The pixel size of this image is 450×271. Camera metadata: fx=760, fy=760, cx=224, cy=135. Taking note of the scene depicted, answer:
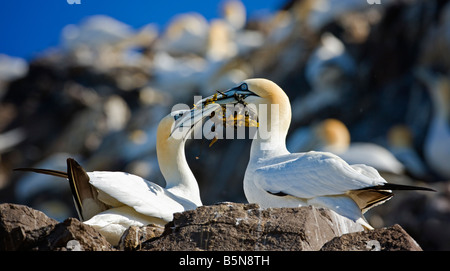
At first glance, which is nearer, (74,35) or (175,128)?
(175,128)

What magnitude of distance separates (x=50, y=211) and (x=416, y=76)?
955 centimetres

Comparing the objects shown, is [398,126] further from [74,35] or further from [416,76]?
[74,35]

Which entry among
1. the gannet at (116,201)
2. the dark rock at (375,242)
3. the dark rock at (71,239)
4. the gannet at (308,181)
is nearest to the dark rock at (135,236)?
the dark rock at (71,239)

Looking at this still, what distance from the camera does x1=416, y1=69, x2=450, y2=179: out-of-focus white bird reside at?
45.9 feet

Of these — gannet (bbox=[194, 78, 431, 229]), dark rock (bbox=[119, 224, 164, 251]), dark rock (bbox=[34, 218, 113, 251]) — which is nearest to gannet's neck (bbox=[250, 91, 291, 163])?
gannet (bbox=[194, 78, 431, 229])

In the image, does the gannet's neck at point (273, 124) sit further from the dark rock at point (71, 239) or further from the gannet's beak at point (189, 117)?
the dark rock at point (71, 239)

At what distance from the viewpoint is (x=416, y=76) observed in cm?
1573

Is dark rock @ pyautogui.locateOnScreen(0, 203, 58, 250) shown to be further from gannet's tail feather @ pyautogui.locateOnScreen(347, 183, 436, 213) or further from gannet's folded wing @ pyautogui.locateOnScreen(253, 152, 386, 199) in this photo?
gannet's tail feather @ pyautogui.locateOnScreen(347, 183, 436, 213)

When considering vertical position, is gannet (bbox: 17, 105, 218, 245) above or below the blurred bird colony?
below

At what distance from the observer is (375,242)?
403cm

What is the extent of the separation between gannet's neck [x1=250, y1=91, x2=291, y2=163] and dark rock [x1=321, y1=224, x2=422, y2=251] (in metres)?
1.99

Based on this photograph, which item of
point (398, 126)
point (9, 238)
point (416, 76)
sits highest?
point (416, 76)

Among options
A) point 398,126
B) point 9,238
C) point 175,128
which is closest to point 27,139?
point 398,126

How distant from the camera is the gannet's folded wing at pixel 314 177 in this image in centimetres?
518
